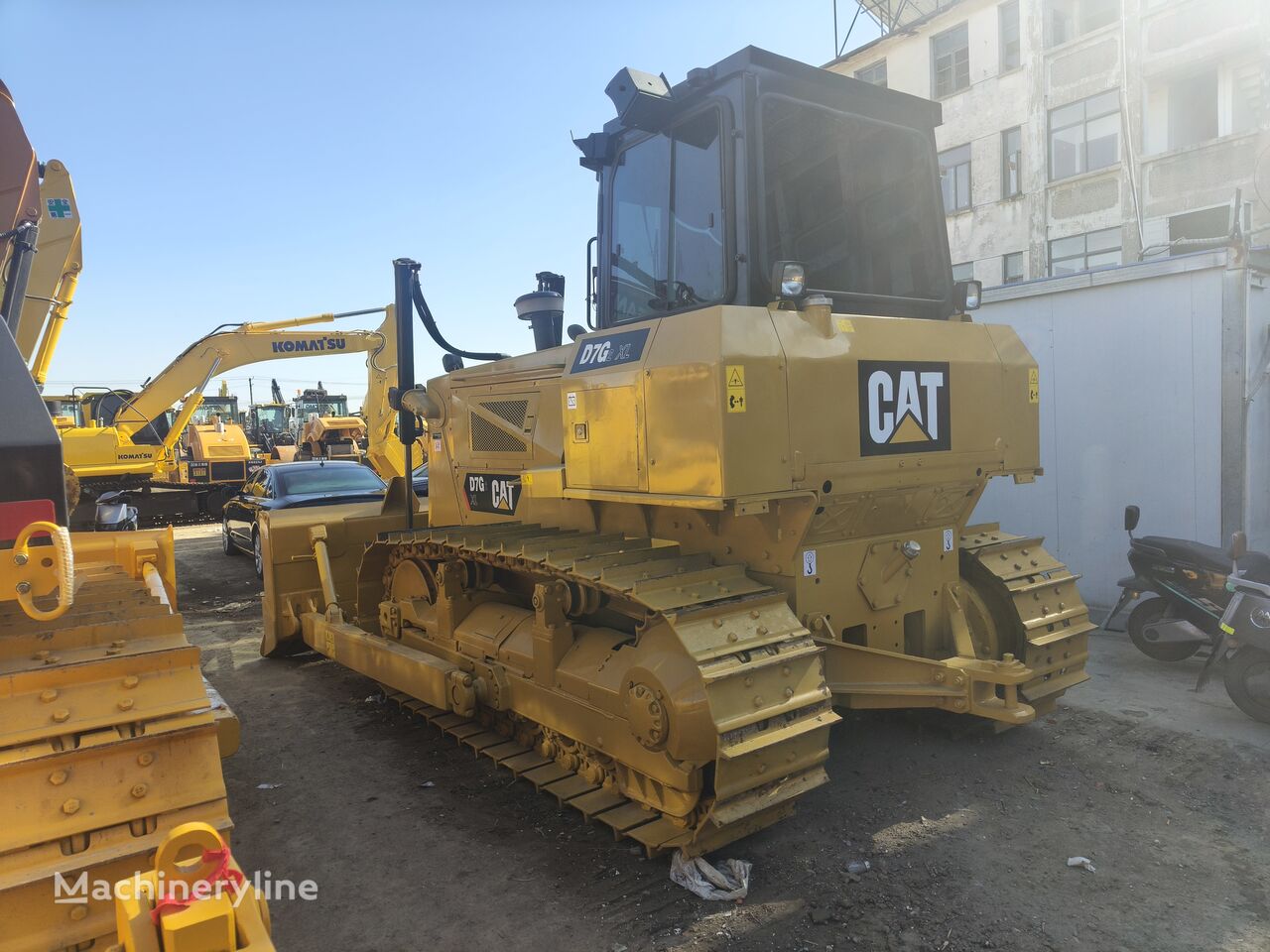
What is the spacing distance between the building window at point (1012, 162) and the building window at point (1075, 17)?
82.3 inches

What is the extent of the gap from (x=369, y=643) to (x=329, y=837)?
1640 mm

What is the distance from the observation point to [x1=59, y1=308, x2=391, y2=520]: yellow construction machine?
15172mm

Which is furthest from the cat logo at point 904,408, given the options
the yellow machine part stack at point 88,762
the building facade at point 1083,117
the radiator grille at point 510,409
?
Answer: the building facade at point 1083,117

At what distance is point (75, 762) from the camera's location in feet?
7.37

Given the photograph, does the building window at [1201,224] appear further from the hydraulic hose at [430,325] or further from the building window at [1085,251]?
the hydraulic hose at [430,325]

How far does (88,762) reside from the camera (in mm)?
2262

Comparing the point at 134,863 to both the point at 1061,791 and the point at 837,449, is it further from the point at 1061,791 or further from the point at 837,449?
the point at 1061,791

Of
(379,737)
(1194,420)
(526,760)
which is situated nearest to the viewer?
(526,760)

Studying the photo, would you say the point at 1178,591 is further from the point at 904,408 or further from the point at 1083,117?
the point at 1083,117

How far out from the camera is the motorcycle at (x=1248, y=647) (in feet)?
16.0

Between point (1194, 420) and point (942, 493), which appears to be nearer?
point (942, 493)

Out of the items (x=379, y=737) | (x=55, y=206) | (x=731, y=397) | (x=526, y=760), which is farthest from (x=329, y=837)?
(x=55, y=206)

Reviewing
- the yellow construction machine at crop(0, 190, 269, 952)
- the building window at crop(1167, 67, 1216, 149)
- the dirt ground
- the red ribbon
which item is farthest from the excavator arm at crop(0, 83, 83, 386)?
the building window at crop(1167, 67, 1216, 149)

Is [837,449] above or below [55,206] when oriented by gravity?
below
